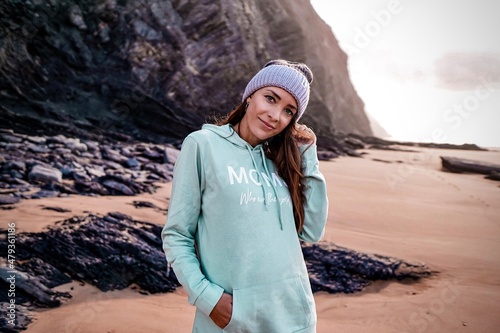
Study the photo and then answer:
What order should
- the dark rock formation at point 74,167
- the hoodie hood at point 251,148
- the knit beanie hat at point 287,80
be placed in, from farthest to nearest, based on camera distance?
the dark rock formation at point 74,167
the knit beanie hat at point 287,80
the hoodie hood at point 251,148

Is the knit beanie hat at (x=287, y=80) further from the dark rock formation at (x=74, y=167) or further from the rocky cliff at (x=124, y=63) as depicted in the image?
the rocky cliff at (x=124, y=63)

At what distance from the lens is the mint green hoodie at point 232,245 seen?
5.13 ft

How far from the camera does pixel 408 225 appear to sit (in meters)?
7.28

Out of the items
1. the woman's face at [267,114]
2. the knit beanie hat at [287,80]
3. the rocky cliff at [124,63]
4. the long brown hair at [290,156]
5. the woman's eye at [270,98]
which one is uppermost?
the rocky cliff at [124,63]

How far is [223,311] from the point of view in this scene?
1530 mm

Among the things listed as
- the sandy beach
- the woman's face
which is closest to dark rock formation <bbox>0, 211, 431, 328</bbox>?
the sandy beach

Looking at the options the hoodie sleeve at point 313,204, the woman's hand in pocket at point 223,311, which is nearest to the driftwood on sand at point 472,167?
the hoodie sleeve at point 313,204

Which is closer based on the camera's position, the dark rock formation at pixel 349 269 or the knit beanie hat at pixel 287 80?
the knit beanie hat at pixel 287 80

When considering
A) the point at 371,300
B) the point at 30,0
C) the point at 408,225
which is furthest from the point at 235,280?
the point at 30,0

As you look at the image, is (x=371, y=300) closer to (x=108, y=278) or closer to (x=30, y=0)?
(x=108, y=278)

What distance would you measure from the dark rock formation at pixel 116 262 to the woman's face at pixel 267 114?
2.59m

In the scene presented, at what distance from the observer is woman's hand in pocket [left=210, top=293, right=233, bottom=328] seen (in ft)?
5.01

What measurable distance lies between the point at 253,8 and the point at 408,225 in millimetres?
19271

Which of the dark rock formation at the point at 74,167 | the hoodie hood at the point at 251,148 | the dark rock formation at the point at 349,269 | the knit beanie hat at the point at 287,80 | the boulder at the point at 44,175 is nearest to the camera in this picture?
the hoodie hood at the point at 251,148
